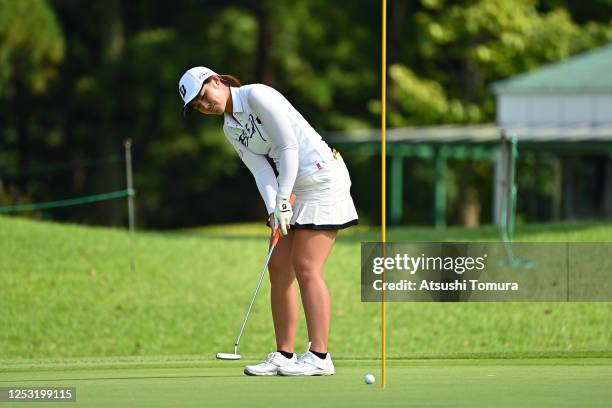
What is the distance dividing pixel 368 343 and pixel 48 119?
31846mm

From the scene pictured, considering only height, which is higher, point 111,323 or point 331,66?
point 331,66

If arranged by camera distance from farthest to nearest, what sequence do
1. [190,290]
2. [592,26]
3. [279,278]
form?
[592,26]
[190,290]
[279,278]

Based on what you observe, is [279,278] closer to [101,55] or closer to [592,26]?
[592,26]

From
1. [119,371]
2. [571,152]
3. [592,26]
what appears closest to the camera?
[119,371]

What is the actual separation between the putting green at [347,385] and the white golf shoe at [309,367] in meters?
0.11

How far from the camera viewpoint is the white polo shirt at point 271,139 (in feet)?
24.2

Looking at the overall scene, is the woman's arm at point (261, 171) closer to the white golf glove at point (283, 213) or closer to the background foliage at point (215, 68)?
the white golf glove at point (283, 213)

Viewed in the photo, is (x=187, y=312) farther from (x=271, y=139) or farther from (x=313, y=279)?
(x=271, y=139)

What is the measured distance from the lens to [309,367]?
755 centimetres

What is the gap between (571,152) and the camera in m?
29.0

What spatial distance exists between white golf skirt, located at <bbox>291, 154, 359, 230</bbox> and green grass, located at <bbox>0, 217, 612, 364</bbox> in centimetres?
438

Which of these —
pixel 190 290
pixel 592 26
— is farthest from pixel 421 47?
pixel 190 290

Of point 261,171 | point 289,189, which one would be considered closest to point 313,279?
point 289,189

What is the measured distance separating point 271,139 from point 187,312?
23.1ft
